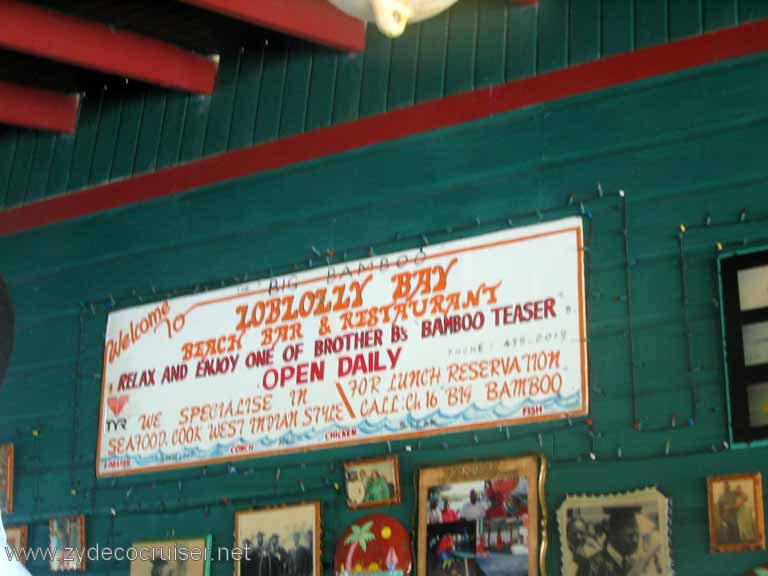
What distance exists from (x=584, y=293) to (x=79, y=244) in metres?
2.41

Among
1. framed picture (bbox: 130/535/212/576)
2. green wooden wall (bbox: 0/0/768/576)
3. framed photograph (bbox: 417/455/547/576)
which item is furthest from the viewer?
framed picture (bbox: 130/535/212/576)

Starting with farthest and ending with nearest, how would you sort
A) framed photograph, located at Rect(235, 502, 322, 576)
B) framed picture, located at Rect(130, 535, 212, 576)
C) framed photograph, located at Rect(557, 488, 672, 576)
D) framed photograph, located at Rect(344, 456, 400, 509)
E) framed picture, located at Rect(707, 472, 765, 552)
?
1. framed picture, located at Rect(130, 535, 212, 576)
2. framed photograph, located at Rect(235, 502, 322, 576)
3. framed photograph, located at Rect(344, 456, 400, 509)
4. framed photograph, located at Rect(557, 488, 672, 576)
5. framed picture, located at Rect(707, 472, 765, 552)

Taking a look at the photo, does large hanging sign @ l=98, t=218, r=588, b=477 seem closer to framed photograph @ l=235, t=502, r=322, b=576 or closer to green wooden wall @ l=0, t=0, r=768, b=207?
framed photograph @ l=235, t=502, r=322, b=576

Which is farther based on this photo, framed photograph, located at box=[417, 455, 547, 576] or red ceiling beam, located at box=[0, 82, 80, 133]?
red ceiling beam, located at box=[0, 82, 80, 133]

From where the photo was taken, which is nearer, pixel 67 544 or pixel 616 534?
pixel 616 534

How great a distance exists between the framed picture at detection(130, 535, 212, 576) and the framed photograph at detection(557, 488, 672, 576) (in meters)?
1.44

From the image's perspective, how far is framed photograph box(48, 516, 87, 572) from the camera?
4.89 meters

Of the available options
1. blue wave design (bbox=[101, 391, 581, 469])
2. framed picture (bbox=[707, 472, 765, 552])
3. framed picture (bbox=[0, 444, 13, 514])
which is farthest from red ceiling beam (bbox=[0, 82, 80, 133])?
framed picture (bbox=[707, 472, 765, 552])

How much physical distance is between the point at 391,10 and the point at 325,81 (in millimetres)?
1963

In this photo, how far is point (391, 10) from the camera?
281 cm

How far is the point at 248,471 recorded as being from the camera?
14.9ft

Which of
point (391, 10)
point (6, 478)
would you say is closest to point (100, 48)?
point (6, 478)

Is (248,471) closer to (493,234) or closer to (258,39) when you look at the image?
(493,234)

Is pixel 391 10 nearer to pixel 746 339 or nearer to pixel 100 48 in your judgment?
pixel 746 339
